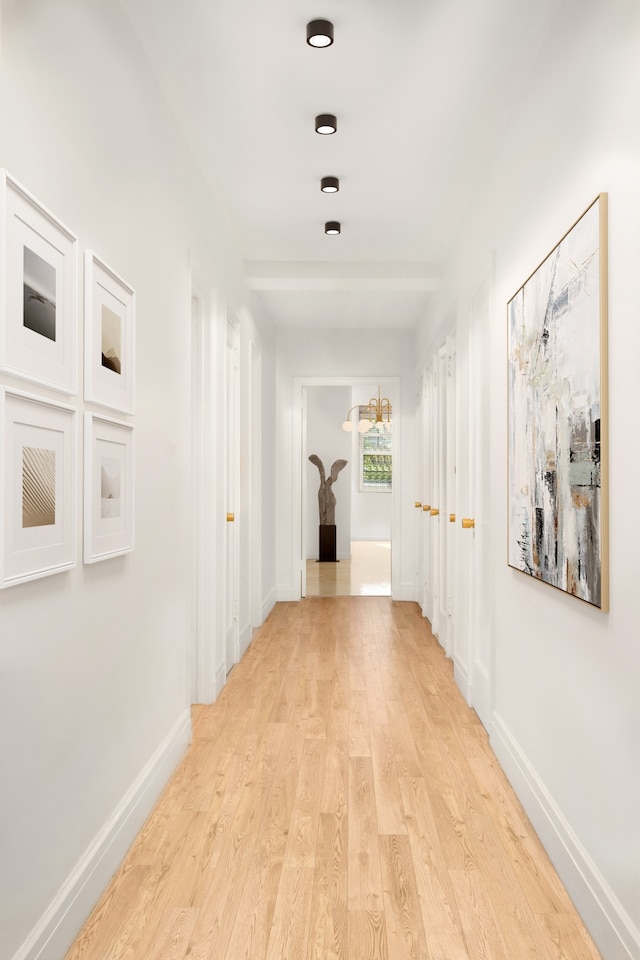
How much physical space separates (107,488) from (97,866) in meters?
1.05

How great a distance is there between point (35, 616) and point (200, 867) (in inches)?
41.2

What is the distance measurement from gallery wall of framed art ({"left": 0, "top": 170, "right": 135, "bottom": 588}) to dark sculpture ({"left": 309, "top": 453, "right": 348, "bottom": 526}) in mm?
7342

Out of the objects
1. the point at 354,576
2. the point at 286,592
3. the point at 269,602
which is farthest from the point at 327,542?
the point at 269,602

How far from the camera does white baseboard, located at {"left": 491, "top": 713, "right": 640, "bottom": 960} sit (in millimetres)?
1604

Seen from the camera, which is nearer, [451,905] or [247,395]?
[451,905]

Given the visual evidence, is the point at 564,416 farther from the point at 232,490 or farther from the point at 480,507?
the point at 232,490

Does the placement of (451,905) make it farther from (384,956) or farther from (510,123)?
(510,123)

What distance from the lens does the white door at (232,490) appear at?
4.18 m

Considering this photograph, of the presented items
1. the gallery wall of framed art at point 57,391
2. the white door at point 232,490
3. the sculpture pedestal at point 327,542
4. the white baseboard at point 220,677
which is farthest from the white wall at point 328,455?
the gallery wall of framed art at point 57,391

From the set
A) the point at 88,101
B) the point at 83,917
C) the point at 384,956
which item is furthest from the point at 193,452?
the point at 384,956

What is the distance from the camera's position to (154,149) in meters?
2.58

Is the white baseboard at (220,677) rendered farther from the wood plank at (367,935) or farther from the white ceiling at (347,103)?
the white ceiling at (347,103)

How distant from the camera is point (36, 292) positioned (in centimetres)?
157

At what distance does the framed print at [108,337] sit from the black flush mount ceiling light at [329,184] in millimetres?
1638
